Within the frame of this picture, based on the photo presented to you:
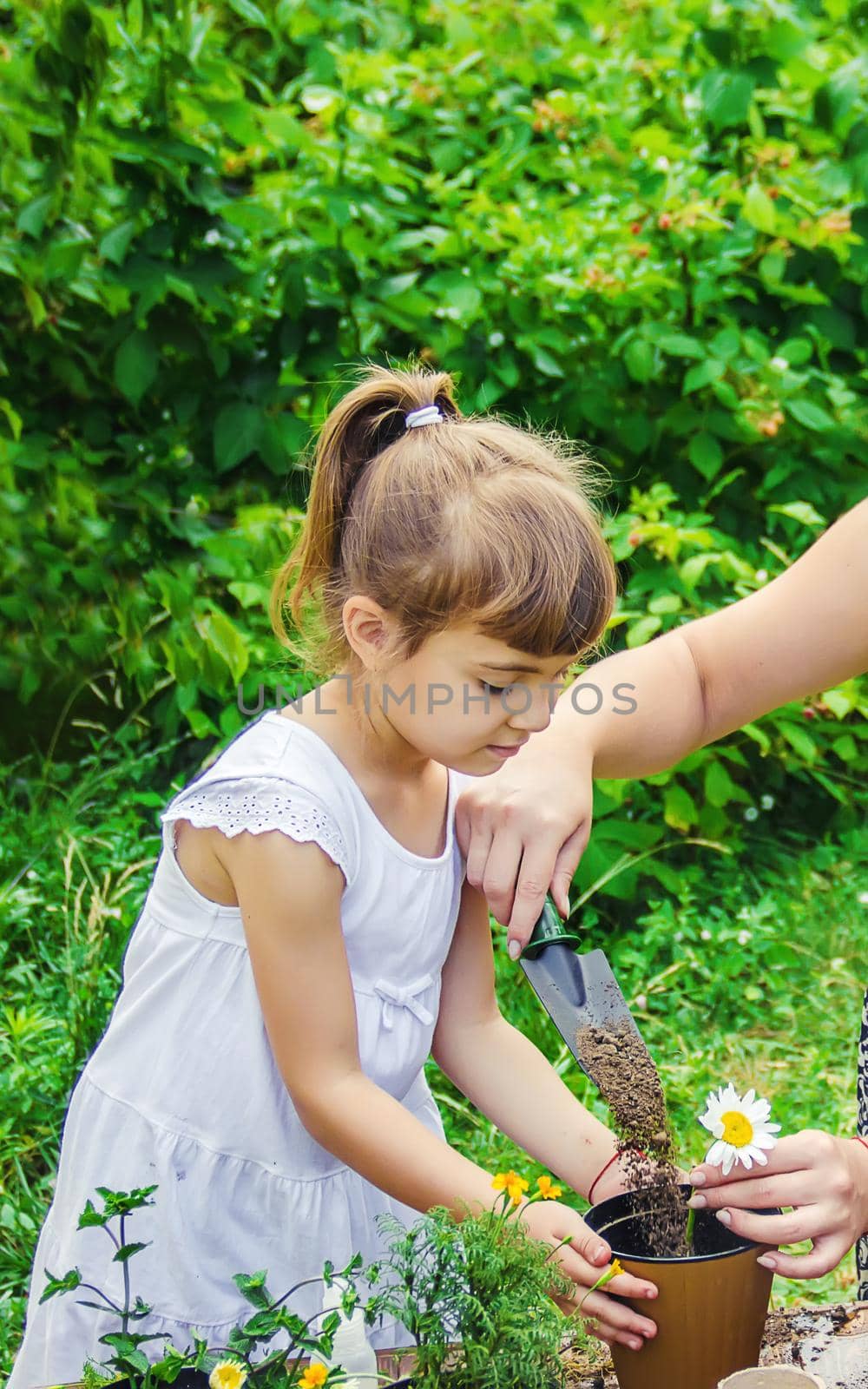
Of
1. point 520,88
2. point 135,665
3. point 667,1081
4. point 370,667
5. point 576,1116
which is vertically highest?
point 520,88

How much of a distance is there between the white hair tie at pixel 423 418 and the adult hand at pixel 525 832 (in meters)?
0.36

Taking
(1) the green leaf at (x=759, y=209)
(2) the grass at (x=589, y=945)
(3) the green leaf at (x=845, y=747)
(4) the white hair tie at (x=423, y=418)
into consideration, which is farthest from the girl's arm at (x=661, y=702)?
(1) the green leaf at (x=759, y=209)

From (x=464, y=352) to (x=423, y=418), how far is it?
1.72 m

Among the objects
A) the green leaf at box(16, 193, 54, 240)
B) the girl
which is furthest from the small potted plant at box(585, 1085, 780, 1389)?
the green leaf at box(16, 193, 54, 240)

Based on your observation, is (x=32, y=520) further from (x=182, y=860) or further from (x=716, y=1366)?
(x=716, y=1366)

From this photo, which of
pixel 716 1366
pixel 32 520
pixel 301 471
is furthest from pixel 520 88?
pixel 716 1366

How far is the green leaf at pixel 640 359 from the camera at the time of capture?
9.89 ft

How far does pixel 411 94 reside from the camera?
3.26 meters

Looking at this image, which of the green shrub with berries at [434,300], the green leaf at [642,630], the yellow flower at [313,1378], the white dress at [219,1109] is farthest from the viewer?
the green shrub with berries at [434,300]

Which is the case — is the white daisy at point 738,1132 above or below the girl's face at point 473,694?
below

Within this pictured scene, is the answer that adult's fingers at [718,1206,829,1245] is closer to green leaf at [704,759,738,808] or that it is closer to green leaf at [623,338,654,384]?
green leaf at [704,759,738,808]

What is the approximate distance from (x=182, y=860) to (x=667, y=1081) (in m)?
1.40

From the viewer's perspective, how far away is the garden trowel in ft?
3.79

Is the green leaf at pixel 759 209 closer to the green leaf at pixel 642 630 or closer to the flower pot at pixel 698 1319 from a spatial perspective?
the green leaf at pixel 642 630
